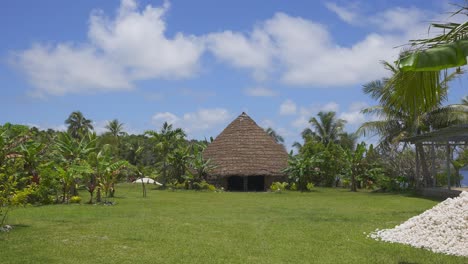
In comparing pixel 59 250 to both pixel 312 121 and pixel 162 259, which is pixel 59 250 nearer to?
pixel 162 259

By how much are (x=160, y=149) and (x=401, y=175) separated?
14.6 meters

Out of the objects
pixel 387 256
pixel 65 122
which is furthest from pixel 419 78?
pixel 65 122

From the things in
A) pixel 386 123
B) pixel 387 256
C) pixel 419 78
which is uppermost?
pixel 386 123

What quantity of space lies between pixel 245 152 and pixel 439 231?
2187 centimetres

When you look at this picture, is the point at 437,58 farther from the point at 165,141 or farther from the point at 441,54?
the point at 165,141

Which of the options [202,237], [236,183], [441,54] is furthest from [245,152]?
[441,54]

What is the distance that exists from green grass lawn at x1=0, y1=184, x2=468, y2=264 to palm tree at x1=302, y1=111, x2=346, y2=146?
2421 centimetres

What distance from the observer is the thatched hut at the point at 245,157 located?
30.0m

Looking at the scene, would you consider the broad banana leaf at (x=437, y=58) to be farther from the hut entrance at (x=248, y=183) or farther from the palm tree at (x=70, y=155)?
the hut entrance at (x=248, y=183)

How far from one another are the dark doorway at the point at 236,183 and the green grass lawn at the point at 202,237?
1748 centimetres

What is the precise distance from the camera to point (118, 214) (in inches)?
571

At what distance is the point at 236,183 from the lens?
33.2 meters

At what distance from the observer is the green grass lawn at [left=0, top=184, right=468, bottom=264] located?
8.02m

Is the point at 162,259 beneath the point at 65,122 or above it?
beneath
